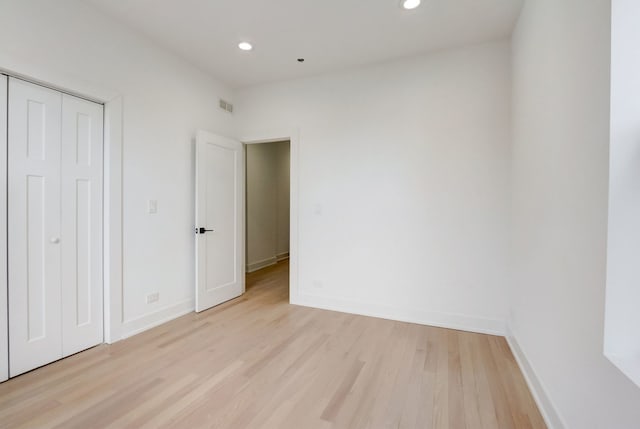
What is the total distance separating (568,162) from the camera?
143 centimetres

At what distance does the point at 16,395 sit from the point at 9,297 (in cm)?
62

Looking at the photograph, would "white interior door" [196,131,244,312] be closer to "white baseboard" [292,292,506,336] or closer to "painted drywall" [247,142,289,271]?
"white baseboard" [292,292,506,336]

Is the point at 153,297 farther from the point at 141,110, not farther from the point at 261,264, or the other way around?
the point at 261,264

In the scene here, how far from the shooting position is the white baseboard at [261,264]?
538 centimetres

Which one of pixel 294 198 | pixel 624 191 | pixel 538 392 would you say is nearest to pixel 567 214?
pixel 624 191

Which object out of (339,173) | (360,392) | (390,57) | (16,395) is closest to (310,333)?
(360,392)

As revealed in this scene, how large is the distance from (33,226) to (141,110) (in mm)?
1338

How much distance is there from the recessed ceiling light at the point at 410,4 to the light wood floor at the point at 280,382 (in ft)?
9.26

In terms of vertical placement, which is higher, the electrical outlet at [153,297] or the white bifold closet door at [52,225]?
the white bifold closet door at [52,225]

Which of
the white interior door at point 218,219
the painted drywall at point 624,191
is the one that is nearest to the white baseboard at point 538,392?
the painted drywall at point 624,191

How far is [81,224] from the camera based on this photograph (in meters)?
2.32

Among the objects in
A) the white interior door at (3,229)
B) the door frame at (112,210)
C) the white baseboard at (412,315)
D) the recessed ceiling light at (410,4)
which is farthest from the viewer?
the white baseboard at (412,315)

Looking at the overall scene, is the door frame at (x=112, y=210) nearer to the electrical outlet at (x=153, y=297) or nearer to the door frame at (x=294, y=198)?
the electrical outlet at (x=153, y=297)

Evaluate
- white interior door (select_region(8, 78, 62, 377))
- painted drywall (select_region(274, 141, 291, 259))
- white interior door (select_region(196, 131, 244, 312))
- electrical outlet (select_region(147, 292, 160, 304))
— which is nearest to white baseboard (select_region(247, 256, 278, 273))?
painted drywall (select_region(274, 141, 291, 259))
